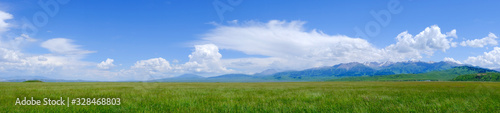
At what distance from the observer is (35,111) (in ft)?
22.2

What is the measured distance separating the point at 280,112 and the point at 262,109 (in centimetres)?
79

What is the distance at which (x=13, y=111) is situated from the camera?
668cm

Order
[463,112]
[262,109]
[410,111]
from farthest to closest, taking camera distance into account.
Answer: [262,109]
[410,111]
[463,112]

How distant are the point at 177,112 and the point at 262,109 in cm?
234

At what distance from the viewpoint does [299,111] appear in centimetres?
671

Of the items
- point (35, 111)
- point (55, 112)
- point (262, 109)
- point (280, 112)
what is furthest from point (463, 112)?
point (35, 111)

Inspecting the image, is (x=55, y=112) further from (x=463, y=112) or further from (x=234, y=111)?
(x=463, y=112)

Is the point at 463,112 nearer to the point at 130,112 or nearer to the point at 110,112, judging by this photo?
the point at 130,112

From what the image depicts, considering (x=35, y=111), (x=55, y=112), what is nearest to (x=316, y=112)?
(x=55, y=112)

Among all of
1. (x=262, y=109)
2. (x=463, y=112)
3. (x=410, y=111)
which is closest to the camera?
(x=463, y=112)

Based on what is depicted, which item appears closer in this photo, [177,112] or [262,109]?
[177,112]

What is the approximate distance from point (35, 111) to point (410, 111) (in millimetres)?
10082

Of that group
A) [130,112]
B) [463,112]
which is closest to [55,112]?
[130,112]

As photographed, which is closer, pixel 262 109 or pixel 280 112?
pixel 280 112
